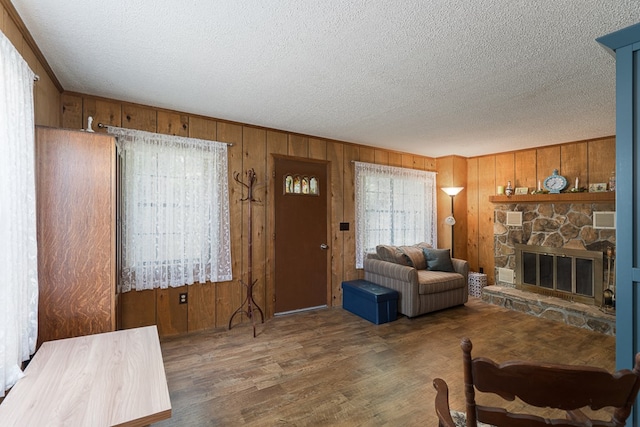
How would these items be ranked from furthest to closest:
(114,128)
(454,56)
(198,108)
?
(198,108) → (114,128) → (454,56)

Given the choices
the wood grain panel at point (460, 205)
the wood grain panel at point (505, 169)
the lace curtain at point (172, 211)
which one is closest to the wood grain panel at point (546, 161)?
the wood grain panel at point (505, 169)

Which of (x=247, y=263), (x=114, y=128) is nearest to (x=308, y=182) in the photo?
(x=247, y=263)

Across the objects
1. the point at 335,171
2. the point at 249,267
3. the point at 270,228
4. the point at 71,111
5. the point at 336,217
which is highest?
the point at 71,111

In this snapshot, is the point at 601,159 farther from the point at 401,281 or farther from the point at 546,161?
the point at 401,281

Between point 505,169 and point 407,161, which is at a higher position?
point 407,161

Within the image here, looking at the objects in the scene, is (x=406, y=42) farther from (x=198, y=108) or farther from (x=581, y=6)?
(x=198, y=108)

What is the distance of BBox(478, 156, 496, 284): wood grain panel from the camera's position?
514cm

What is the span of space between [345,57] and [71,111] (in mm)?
2652

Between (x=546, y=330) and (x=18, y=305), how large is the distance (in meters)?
4.85

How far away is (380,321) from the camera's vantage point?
3646mm

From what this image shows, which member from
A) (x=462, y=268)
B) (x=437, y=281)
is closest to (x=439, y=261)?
(x=462, y=268)

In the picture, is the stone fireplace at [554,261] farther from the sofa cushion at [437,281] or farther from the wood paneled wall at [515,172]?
the sofa cushion at [437,281]

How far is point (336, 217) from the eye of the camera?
14.3 ft

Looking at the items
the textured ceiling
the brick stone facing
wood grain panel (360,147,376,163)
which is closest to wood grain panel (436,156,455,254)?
the brick stone facing
